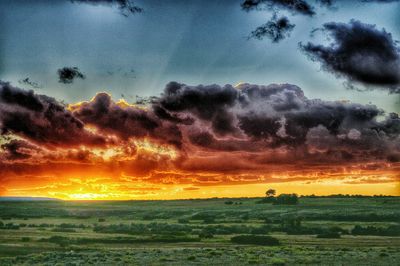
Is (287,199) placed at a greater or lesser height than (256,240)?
greater

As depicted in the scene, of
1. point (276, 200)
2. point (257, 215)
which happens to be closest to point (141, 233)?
point (257, 215)

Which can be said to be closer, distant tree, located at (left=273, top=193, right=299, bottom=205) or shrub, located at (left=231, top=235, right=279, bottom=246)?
shrub, located at (left=231, top=235, right=279, bottom=246)

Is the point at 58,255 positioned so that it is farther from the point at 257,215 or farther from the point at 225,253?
the point at 257,215

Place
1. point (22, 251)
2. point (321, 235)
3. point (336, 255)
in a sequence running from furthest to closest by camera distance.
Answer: point (321, 235) < point (22, 251) < point (336, 255)

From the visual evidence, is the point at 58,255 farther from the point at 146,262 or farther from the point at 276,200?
the point at 276,200

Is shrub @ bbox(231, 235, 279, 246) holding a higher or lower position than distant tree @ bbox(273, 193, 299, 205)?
lower

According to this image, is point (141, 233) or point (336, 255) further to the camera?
point (141, 233)

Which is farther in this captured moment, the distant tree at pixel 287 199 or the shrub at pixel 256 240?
the distant tree at pixel 287 199

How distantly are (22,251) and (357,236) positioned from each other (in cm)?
4913

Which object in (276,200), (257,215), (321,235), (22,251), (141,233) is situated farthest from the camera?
(276,200)

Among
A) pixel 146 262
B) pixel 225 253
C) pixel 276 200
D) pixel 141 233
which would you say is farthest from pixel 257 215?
pixel 146 262

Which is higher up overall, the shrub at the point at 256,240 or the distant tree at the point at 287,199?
the distant tree at the point at 287,199

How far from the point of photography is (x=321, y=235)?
81250mm

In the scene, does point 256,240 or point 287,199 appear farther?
point 287,199
